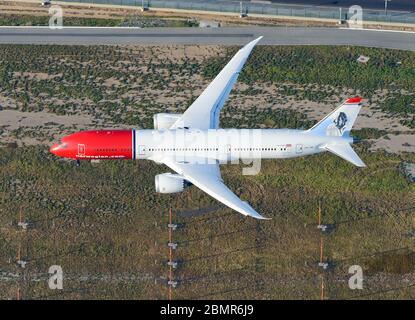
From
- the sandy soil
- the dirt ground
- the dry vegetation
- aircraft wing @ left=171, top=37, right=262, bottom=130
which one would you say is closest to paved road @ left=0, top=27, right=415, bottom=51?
the dirt ground

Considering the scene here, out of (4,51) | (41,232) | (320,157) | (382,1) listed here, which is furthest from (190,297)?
(382,1)

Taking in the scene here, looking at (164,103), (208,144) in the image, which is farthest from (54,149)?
(164,103)

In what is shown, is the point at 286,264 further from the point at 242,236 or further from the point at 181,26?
the point at 181,26

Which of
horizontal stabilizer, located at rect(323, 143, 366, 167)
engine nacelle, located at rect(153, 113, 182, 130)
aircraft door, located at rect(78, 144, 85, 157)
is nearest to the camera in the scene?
horizontal stabilizer, located at rect(323, 143, 366, 167)

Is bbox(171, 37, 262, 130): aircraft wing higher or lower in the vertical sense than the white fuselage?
higher

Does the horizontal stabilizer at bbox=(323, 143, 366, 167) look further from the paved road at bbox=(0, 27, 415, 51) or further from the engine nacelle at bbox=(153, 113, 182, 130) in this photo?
the paved road at bbox=(0, 27, 415, 51)
